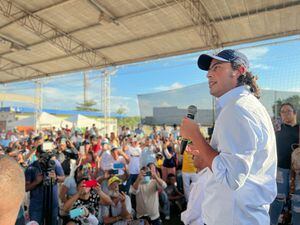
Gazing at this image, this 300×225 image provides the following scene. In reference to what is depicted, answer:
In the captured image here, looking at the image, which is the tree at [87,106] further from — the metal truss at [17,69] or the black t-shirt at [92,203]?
the black t-shirt at [92,203]

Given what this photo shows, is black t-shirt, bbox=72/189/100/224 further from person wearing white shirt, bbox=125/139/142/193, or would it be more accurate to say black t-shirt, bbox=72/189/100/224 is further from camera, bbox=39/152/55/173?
person wearing white shirt, bbox=125/139/142/193

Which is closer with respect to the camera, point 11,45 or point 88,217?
point 88,217

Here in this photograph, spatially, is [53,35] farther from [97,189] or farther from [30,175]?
[97,189]

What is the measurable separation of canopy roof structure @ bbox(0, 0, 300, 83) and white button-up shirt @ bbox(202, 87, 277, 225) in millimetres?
7439

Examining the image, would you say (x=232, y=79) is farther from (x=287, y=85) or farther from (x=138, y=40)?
(x=138, y=40)

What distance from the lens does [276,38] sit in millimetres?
9453

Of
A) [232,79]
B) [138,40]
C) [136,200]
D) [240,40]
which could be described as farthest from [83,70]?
[232,79]

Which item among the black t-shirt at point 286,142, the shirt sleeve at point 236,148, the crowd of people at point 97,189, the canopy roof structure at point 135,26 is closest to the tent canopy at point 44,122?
the canopy roof structure at point 135,26

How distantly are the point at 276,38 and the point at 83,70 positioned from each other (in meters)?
9.24

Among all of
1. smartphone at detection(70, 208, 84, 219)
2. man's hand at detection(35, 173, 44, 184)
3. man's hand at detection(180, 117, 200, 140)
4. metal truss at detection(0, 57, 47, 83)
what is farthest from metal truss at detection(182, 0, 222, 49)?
metal truss at detection(0, 57, 47, 83)

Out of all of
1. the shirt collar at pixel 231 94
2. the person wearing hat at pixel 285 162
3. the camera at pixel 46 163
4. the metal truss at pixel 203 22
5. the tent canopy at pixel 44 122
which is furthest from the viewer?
the tent canopy at pixel 44 122

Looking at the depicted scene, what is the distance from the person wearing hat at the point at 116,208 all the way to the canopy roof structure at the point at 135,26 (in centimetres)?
585

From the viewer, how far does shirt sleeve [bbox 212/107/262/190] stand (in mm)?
1234

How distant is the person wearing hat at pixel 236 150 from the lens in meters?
1.26
